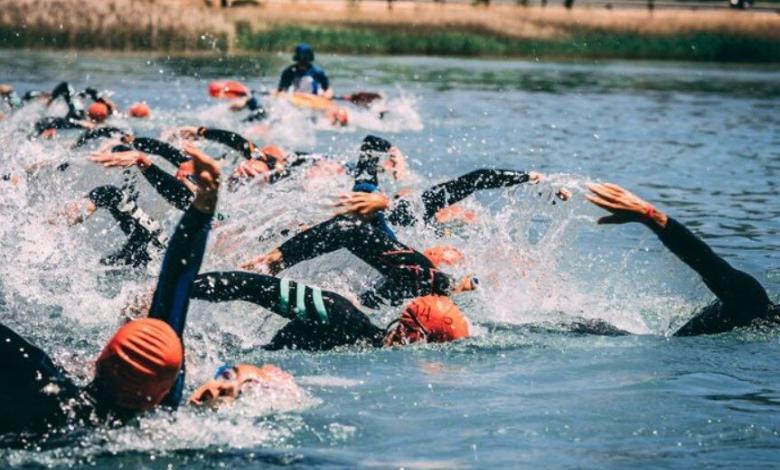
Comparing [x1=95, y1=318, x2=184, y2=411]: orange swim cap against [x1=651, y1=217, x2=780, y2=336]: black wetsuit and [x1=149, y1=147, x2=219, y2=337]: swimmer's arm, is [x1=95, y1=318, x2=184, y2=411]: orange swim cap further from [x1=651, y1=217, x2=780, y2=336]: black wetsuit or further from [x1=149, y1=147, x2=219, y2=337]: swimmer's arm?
[x1=651, y1=217, x2=780, y2=336]: black wetsuit

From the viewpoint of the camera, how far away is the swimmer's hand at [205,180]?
20.0ft

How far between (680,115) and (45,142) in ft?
54.0

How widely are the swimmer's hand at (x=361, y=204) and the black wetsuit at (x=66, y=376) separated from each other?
2.37 m

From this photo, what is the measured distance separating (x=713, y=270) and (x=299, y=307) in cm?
275

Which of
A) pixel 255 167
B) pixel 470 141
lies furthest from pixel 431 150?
pixel 255 167

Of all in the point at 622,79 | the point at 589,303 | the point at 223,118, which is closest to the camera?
the point at 589,303

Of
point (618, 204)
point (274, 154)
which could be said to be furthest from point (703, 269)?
point (274, 154)

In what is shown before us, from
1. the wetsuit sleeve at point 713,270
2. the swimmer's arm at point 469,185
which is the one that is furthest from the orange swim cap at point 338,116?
the wetsuit sleeve at point 713,270

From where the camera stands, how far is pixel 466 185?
10117 millimetres

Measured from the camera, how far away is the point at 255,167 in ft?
41.1

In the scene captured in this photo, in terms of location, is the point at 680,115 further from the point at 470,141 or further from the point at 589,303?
the point at 589,303

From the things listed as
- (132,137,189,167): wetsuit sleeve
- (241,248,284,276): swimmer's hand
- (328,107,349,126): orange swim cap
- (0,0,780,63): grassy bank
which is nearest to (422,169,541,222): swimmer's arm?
(241,248,284,276): swimmer's hand

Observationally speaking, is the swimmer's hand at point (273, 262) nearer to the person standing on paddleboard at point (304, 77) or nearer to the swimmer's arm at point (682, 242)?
the swimmer's arm at point (682, 242)

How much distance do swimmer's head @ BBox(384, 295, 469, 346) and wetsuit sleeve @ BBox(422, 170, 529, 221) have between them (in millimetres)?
1762
